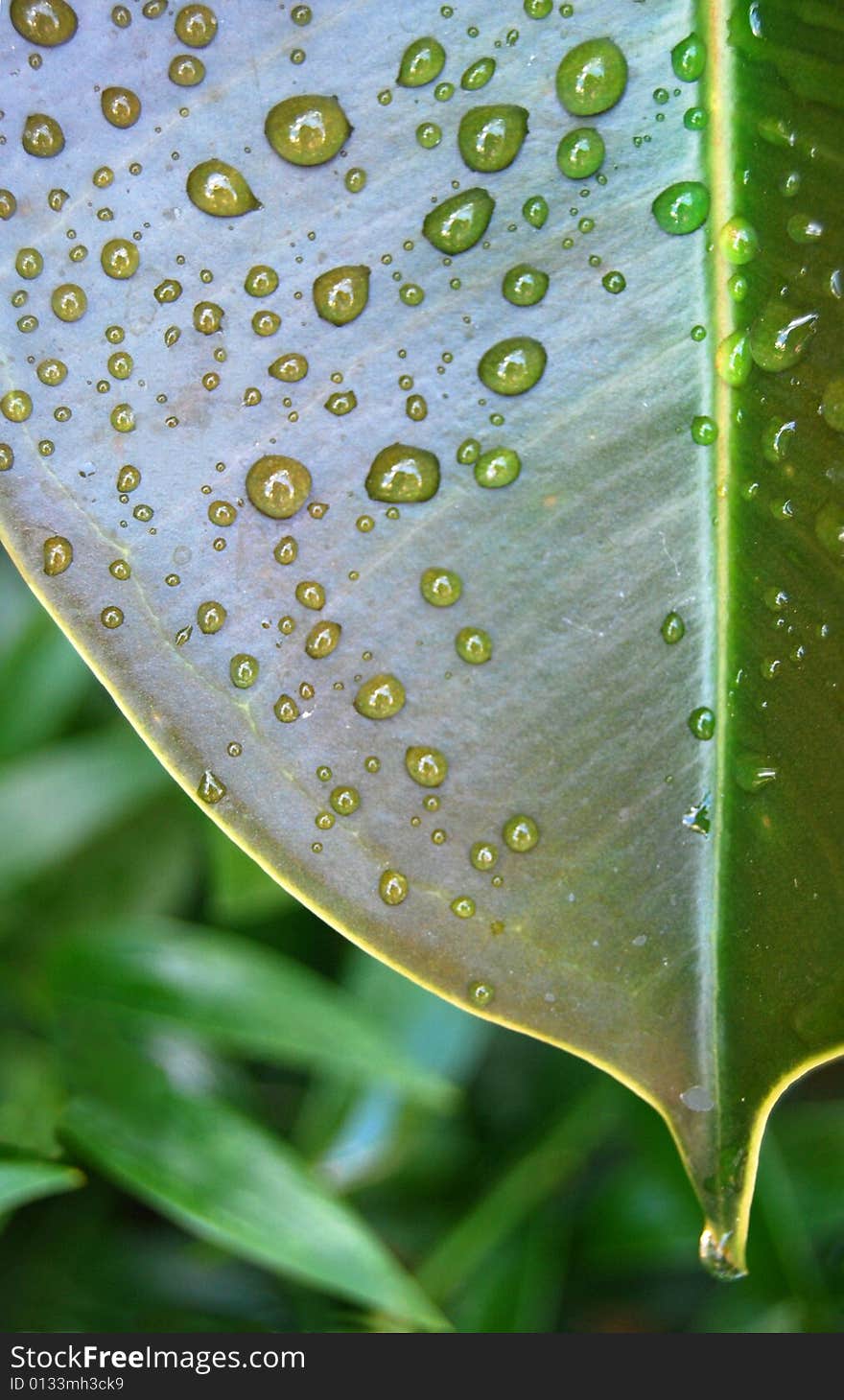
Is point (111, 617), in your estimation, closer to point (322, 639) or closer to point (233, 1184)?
point (322, 639)

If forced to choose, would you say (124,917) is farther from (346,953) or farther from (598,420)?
(598,420)

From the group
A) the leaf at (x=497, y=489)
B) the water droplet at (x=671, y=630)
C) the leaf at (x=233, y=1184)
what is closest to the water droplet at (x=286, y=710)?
the leaf at (x=497, y=489)

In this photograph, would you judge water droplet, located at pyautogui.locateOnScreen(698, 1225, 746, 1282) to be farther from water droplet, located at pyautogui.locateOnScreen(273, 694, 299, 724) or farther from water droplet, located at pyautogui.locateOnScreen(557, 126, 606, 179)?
water droplet, located at pyautogui.locateOnScreen(557, 126, 606, 179)

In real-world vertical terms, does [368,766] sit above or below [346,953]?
above

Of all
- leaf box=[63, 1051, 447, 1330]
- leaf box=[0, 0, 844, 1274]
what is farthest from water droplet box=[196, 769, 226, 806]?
leaf box=[63, 1051, 447, 1330]

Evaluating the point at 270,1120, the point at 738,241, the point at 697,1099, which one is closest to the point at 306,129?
the point at 738,241

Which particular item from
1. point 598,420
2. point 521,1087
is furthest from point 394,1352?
point 598,420
